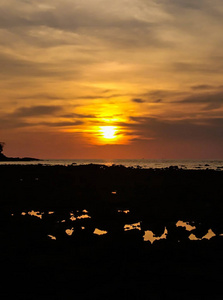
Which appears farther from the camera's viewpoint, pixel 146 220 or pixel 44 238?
pixel 146 220

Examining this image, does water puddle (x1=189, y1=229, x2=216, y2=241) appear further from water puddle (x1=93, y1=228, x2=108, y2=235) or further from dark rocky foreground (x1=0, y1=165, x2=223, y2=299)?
water puddle (x1=93, y1=228, x2=108, y2=235)

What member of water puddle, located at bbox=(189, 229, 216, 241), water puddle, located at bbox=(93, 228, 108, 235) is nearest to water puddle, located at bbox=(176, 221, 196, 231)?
water puddle, located at bbox=(189, 229, 216, 241)

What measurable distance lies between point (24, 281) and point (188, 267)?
346 cm

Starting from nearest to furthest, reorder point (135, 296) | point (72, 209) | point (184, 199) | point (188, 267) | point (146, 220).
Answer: point (135, 296), point (188, 267), point (146, 220), point (72, 209), point (184, 199)

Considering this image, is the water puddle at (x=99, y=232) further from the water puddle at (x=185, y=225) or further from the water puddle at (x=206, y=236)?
the water puddle at (x=185, y=225)

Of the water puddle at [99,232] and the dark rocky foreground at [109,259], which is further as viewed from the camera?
the water puddle at [99,232]

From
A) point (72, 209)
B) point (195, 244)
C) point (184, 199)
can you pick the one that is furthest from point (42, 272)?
point (184, 199)

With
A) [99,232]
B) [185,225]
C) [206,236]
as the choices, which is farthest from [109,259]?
[185,225]

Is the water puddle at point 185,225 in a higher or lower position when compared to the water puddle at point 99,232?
higher

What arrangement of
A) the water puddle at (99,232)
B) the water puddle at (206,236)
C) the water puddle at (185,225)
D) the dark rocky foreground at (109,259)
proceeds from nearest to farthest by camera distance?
1. the dark rocky foreground at (109,259)
2. the water puddle at (206,236)
3. the water puddle at (99,232)
4. the water puddle at (185,225)

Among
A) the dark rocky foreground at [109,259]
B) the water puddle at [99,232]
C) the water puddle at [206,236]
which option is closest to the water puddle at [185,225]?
the dark rocky foreground at [109,259]

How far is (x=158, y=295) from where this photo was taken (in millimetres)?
6645

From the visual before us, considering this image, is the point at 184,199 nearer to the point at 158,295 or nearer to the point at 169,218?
the point at 169,218

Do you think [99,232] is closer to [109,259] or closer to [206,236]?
[206,236]
